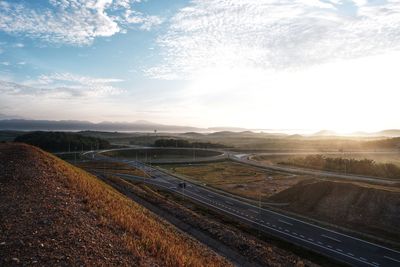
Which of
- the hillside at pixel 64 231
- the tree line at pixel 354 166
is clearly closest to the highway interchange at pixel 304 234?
the hillside at pixel 64 231

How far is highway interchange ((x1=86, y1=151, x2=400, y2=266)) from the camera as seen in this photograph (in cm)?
3759

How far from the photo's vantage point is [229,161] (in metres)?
144

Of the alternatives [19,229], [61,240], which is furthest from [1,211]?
[61,240]

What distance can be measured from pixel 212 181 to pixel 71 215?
246 feet

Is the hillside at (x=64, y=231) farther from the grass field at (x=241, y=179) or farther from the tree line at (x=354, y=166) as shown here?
the tree line at (x=354, y=166)

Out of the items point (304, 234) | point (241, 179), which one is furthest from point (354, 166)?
point (304, 234)

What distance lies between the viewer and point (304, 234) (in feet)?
150

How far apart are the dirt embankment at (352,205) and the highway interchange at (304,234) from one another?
4.85 meters

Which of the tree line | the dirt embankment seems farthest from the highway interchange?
the tree line

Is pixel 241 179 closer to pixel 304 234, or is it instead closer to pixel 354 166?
pixel 354 166

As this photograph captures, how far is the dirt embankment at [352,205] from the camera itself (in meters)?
47.3

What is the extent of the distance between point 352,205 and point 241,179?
47092 mm

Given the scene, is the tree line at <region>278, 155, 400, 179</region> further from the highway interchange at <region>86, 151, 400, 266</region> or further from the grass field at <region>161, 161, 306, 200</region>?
the highway interchange at <region>86, 151, 400, 266</region>

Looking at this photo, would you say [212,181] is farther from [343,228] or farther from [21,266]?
[21,266]
